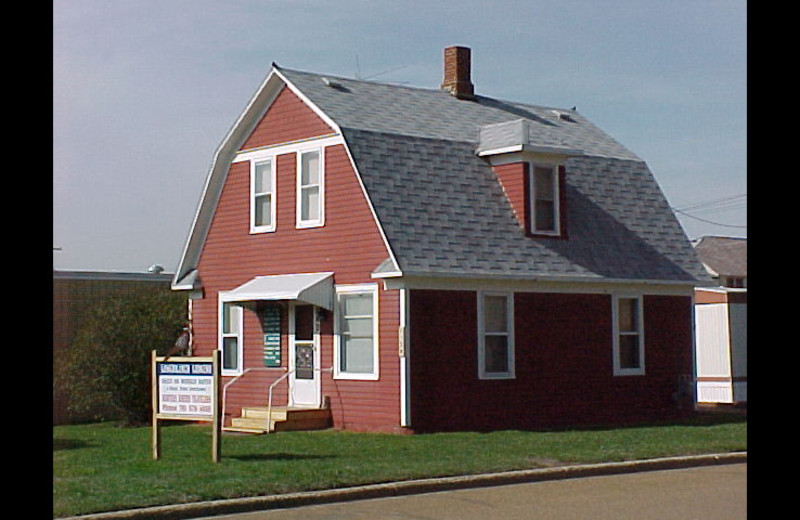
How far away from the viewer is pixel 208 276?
Answer: 25109 mm

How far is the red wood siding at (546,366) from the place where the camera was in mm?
20844

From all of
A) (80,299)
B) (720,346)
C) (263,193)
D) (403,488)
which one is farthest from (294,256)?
(720,346)

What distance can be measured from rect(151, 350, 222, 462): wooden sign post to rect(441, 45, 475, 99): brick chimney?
40.9 ft

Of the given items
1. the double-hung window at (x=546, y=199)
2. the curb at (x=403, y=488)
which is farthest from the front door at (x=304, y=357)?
the curb at (x=403, y=488)

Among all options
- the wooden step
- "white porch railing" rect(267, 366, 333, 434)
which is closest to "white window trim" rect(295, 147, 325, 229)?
"white porch railing" rect(267, 366, 333, 434)

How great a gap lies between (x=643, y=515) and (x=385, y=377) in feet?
31.8

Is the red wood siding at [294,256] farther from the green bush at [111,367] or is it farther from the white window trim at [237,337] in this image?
A: the green bush at [111,367]

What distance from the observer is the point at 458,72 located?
2705cm

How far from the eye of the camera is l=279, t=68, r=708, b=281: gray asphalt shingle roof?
21.5 meters

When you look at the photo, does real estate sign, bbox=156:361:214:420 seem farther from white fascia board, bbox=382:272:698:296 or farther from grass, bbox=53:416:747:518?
white fascia board, bbox=382:272:698:296

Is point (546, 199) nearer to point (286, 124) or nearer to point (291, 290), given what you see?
point (286, 124)

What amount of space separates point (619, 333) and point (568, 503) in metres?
12.0
